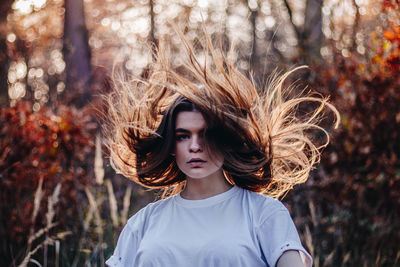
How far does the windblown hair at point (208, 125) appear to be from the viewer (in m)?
2.58

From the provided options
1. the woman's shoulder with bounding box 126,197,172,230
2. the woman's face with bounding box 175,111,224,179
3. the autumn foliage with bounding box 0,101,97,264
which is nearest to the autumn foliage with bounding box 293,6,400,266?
the autumn foliage with bounding box 0,101,97,264

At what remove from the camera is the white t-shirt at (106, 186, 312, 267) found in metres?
2.25

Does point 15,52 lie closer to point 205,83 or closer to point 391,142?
point 391,142

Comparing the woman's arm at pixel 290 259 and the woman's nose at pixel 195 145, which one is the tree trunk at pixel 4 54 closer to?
the woman's nose at pixel 195 145

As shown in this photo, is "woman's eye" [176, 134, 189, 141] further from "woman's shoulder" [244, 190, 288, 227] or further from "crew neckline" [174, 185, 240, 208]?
"woman's shoulder" [244, 190, 288, 227]

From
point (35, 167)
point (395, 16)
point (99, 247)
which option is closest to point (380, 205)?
point (395, 16)

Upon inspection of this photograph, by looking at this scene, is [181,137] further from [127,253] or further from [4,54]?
[4,54]

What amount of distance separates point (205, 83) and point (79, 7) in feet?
31.0

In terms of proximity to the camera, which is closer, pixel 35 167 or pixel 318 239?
pixel 318 239

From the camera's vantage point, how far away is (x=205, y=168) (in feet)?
8.13

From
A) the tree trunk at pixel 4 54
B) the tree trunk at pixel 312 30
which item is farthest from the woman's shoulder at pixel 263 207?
the tree trunk at pixel 4 54

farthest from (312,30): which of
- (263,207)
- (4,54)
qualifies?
(263,207)

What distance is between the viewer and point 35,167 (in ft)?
17.9

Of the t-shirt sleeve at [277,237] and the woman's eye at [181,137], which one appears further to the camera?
the woman's eye at [181,137]
